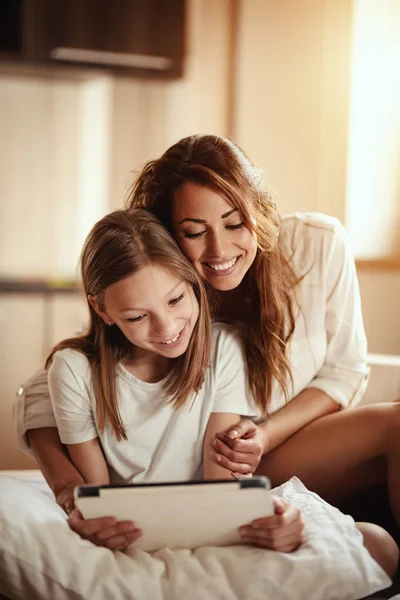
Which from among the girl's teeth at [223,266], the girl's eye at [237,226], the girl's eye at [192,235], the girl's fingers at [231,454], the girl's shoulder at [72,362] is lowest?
the girl's fingers at [231,454]

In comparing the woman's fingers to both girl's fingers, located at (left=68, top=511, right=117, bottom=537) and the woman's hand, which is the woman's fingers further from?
the woman's hand

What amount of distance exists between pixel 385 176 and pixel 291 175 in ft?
1.40

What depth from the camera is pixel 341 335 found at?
1.62 metres

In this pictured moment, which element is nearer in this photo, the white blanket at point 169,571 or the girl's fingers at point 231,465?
the white blanket at point 169,571

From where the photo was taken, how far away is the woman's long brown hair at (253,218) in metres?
→ 1.37

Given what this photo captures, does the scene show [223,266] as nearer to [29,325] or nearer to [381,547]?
[381,547]

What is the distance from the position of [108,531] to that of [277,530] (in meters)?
0.25

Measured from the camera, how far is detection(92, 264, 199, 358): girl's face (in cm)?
130

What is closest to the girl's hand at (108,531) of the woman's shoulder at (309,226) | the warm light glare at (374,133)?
the woman's shoulder at (309,226)

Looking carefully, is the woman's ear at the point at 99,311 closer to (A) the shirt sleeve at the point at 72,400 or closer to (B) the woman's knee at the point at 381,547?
(A) the shirt sleeve at the point at 72,400

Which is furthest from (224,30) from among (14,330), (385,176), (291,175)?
(14,330)

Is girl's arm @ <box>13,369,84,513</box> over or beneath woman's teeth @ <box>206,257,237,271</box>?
beneath

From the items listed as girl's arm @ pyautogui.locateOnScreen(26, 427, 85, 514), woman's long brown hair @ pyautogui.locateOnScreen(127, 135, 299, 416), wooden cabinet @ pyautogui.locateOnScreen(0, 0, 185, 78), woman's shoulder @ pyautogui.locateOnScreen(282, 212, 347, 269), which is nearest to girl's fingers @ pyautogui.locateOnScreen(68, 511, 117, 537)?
girl's arm @ pyautogui.locateOnScreen(26, 427, 85, 514)

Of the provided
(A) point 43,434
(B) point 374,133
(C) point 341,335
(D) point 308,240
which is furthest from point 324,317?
(B) point 374,133
